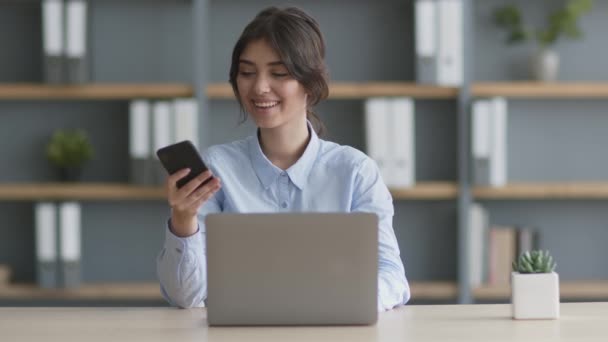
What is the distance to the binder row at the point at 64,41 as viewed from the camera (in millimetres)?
3678

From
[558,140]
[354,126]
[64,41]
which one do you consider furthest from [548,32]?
[64,41]

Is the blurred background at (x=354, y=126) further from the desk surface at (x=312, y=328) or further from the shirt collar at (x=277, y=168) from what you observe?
the desk surface at (x=312, y=328)

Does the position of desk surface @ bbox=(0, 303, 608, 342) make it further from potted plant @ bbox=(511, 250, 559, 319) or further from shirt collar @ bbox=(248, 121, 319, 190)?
shirt collar @ bbox=(248, 121, 319, 190)

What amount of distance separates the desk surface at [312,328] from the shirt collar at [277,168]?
0.42 meters

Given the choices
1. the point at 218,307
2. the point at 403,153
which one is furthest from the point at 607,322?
the point at 403,153

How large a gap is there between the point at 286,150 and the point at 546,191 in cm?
173

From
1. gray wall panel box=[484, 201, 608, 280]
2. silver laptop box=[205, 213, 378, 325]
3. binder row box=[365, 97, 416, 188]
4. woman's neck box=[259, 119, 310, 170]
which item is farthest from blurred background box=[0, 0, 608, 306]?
silver laptop box=[205, 213, 378, 325]

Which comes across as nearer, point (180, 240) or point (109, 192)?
point (180, 240)

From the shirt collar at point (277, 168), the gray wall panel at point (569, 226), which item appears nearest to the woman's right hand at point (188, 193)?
the shirt collar at point (277, 168)

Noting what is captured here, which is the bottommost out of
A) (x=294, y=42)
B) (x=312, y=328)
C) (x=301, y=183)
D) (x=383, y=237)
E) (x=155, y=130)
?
(x=312, y=328)

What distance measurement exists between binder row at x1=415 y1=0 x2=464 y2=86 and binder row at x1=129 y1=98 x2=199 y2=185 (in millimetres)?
867

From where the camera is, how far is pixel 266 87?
2.23 meters

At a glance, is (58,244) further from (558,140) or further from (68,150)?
(558,140)

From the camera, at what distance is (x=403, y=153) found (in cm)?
369
